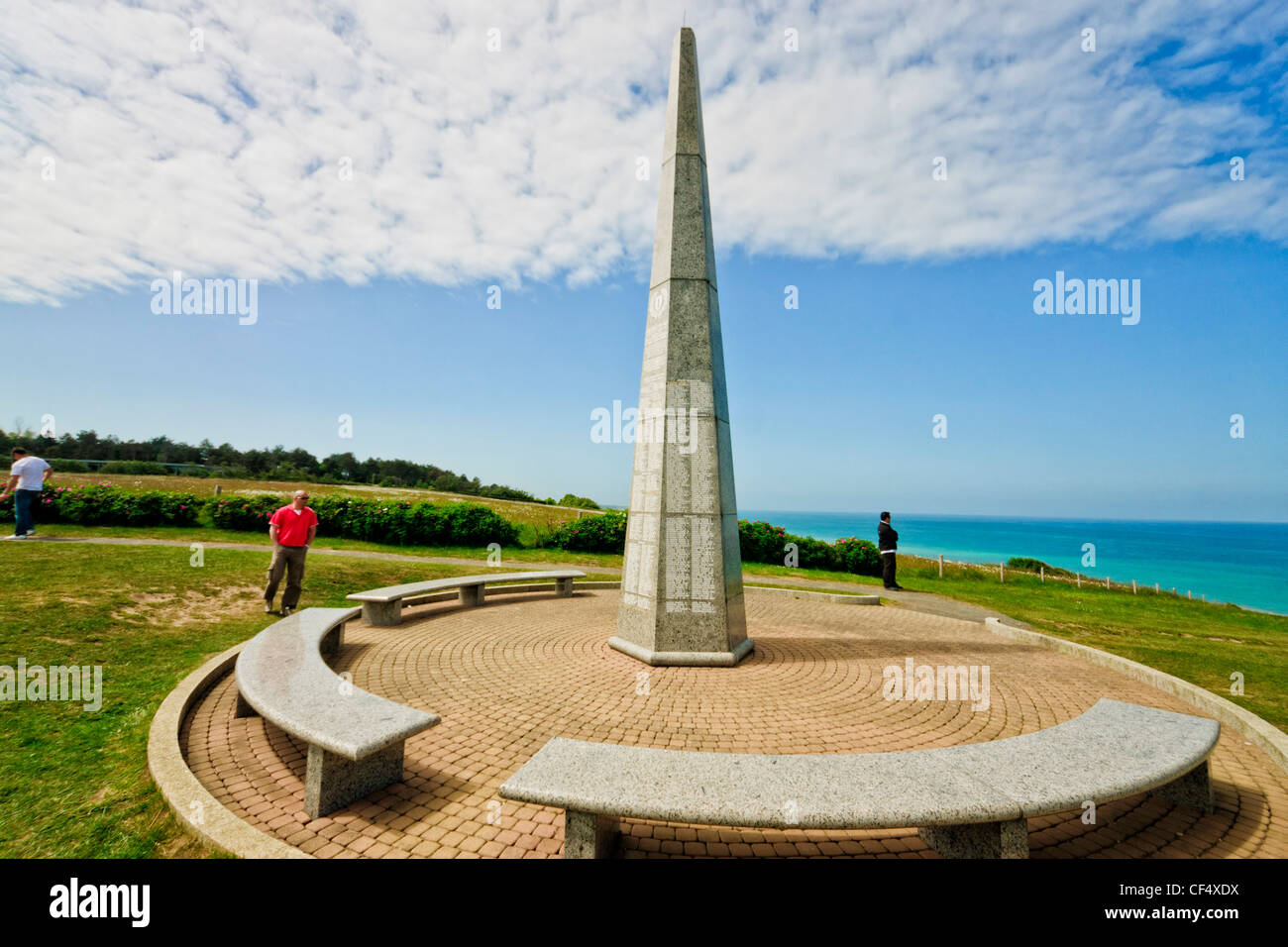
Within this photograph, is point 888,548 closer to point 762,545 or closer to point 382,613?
point 762,545

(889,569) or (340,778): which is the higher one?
(340,778)

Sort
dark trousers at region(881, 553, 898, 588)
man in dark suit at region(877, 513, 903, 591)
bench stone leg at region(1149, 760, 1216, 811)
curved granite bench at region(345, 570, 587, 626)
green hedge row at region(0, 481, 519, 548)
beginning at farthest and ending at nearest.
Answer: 1. green hedge row at region(0, 481, 519, 548)
2. dark trousers at region(881, 553, 898, 588)
3. man in dark suit at region(877, 513, 903, 591)
4. curved granite bench at region(345, 570, 587, 626)
5. bench stone leg at region(1149, 760, 1216, 811)

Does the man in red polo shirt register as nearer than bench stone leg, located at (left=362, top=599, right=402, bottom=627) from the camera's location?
No

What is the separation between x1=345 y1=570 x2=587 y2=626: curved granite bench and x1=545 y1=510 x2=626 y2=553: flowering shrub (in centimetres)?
720

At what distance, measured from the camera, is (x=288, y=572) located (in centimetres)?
793

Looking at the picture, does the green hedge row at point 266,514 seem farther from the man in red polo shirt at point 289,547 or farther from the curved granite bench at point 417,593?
the man in red polo shirt at point 289,547

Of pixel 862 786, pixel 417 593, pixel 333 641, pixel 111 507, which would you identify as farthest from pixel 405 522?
pixel 862 786

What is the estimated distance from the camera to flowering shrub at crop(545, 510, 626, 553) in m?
18.0

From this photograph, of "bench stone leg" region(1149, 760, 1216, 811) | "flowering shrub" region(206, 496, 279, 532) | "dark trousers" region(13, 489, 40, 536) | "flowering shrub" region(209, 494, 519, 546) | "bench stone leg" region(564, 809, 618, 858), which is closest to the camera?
"bench stone leg" region(564, 809, 618, 858)

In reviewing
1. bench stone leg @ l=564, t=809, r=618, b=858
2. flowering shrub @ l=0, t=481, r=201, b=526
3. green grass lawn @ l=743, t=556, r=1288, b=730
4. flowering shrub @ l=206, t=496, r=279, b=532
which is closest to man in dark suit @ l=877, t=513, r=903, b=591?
green grass lawn @ l=743, t=556, r=1288, b=730

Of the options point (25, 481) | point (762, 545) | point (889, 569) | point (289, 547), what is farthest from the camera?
point (762, 545)

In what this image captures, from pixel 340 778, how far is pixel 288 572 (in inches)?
236

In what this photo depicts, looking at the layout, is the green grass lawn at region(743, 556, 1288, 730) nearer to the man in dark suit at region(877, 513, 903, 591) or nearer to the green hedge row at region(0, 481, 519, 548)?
the man in dark suit at region(877, 513, 903, 591)
